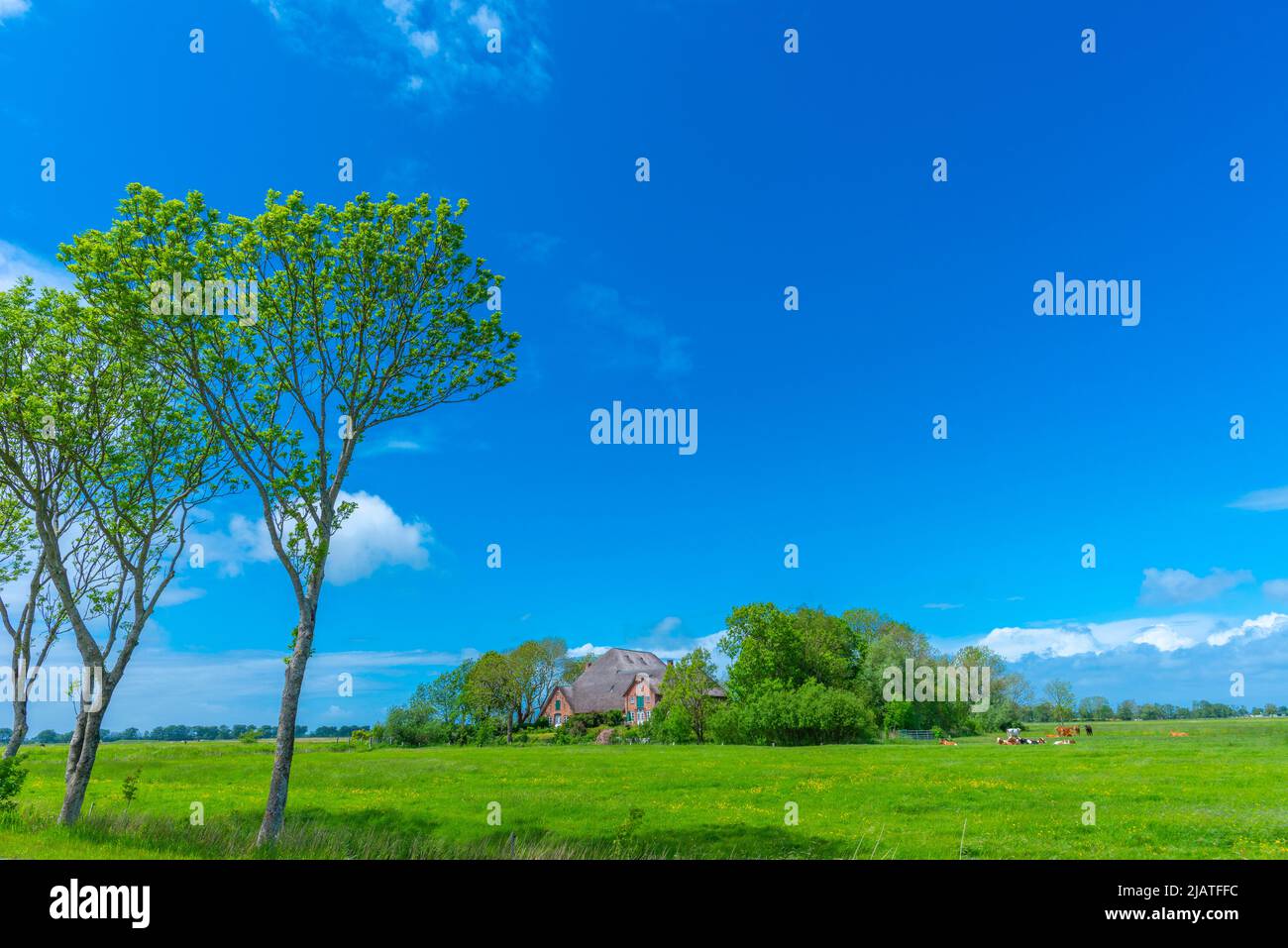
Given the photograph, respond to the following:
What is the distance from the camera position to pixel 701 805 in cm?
3344

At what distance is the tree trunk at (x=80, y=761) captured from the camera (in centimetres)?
2289

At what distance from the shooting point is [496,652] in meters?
99.3

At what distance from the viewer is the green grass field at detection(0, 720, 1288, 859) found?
2225 centimetres

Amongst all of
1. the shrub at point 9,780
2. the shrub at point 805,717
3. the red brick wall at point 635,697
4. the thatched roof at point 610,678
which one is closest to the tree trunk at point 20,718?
the shrub at point 9,780

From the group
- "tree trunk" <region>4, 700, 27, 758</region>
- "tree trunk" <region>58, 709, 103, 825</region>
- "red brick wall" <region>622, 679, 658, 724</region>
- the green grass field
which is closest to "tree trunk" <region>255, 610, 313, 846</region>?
the green grass field

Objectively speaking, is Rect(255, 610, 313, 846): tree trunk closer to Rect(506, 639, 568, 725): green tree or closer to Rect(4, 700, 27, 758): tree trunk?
Rect(4, 700, 27, 758): tree trunk

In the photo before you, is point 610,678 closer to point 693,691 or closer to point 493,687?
point 493,687

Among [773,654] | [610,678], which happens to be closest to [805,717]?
[773,654]

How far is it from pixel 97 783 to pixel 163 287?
1427 inches

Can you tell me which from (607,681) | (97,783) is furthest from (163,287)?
(607,681)

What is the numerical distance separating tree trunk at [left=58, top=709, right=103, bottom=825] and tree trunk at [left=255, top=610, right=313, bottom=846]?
6958mm

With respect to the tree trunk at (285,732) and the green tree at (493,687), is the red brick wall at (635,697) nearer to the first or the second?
the green tree at (493,687)

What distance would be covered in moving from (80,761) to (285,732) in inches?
325
